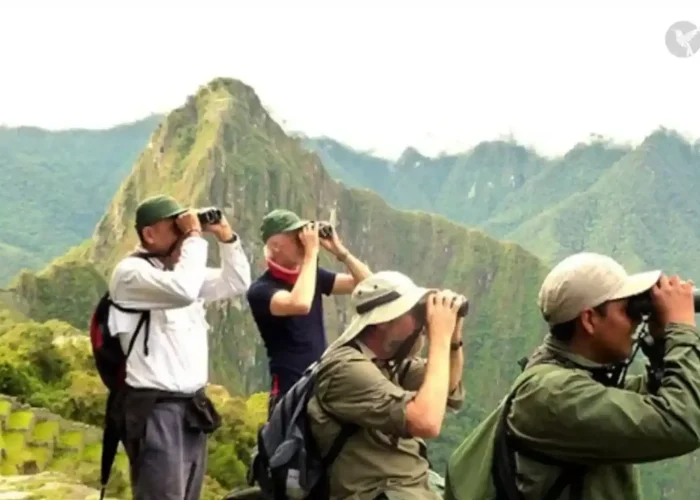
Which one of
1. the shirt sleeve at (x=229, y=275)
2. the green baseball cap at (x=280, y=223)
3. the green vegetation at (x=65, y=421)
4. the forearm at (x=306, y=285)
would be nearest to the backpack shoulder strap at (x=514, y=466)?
the forearm at (x=306, y=285)

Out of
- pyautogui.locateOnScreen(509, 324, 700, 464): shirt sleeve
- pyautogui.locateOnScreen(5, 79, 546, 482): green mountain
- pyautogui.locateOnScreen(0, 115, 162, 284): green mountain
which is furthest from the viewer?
pyautogui.locateOnScreen(0, 115, 162, 284): green mountain

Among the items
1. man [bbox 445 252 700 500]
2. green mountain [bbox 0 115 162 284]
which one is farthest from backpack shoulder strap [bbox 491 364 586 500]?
green mountain [bbox 0 115 162 284]

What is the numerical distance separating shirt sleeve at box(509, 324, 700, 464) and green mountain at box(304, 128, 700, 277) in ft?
411

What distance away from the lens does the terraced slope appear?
25.0 ft

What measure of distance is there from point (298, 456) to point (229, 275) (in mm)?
1761

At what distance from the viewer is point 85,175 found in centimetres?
9725

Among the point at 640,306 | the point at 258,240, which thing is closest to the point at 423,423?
the point at 640,306

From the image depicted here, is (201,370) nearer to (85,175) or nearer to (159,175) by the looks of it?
(159,175)

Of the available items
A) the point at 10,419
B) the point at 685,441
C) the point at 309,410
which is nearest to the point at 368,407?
the point at 309,410

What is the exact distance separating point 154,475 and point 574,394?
2234mm

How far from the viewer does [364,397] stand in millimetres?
2729

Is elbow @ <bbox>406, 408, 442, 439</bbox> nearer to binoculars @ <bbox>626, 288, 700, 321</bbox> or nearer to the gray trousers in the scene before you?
binoculars @ <bbox>626, 288, 700, 321</bbox>

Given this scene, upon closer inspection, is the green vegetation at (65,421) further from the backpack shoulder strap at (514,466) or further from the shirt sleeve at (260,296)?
the backpack shoulder strap at (514,466)

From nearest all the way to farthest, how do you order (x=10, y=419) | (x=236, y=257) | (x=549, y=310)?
(x=549, y=310) → (x=236, y=257) → (x=10, y=419)
